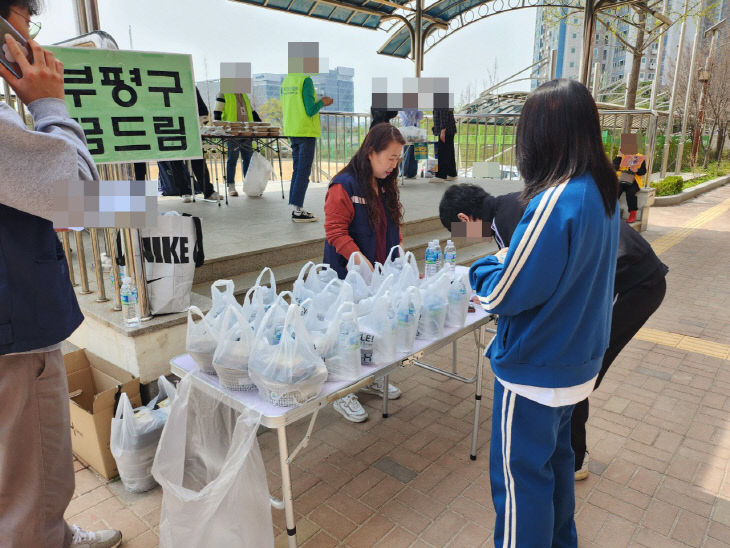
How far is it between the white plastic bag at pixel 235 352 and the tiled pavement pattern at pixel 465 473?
0.90 m

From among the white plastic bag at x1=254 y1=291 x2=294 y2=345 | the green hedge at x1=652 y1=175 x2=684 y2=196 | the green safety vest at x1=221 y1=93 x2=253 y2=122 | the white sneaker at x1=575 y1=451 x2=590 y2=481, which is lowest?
the white sneaker at x1=575 y1=451 x2=590 y2=481

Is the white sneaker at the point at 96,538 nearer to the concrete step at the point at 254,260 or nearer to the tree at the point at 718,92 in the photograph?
the concrete step at the point at 254,260

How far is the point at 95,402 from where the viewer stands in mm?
2469

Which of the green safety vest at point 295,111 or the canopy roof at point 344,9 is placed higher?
the canopy roof at point 344,9

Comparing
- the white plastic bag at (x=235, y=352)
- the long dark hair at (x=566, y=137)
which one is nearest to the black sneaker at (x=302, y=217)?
the white plastic bag at (x=235, y=352)

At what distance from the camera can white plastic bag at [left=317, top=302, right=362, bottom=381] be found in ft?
6.35

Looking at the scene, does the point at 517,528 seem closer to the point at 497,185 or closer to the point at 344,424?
the point at 344,424

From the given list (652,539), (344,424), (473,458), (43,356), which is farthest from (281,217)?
(652,539)

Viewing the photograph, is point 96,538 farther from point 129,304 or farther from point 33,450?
point 129,304

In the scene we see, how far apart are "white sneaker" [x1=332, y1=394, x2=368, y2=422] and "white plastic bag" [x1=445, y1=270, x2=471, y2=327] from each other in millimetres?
1050

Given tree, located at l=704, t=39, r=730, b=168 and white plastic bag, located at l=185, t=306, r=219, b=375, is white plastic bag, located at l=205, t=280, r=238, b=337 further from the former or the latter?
tree, located at l=704, t=39, r=730, b=168

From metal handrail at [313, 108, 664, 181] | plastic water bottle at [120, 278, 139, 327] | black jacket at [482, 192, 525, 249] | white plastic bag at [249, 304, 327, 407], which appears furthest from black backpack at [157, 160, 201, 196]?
white plastic bag at [249, 304, 327, 407]

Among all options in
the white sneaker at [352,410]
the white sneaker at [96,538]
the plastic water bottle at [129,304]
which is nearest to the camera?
the white sneaker at [96,538]

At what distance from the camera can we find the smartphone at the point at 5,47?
4.07 ft
